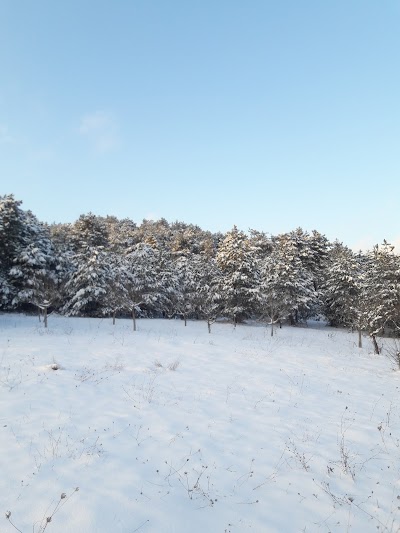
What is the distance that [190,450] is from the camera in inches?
224

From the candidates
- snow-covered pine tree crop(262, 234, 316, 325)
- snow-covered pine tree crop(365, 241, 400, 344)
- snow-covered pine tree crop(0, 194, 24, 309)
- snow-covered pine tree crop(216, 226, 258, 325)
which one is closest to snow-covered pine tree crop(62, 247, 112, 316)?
snow-covered pine tree crop(0, 194, 24, 309)

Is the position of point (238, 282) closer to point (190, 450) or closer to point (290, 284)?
point (290, 284)

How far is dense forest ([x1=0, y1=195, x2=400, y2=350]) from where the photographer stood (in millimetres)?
26500

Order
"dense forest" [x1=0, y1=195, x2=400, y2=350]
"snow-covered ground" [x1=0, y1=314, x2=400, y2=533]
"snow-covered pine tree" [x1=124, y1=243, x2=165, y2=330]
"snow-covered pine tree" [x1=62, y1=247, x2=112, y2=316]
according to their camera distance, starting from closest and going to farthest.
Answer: "snow-covered ground" [x1=0, y1=314, x2=400, y2=533], "dense forest" [x1=0, y1=195, x2=400, y2=350], "snow-covered pine tree" [x1=62, y1=247, x2=112, y2=316], "snow-covered pine tree" [x1=124, y1=243, x2=165, y2=330]

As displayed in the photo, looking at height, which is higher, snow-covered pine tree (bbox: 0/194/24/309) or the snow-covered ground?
snow-covered pine tree (bbox: 0/194/24/309)

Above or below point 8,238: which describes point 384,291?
below

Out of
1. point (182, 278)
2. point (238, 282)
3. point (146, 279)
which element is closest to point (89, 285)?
point (146, 279)

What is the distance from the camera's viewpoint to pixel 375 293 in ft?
76.4

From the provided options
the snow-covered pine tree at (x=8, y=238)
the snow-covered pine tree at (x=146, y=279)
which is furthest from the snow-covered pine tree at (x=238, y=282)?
the snow-covered pine tree at (x=8, y=238)

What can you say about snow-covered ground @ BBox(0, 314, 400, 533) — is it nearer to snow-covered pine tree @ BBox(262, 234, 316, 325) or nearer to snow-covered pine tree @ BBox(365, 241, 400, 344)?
snow-covered pine tree @ BBox(365, 241, 400, 344)

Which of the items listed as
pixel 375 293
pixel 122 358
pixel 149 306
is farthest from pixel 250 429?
pixel 149 306

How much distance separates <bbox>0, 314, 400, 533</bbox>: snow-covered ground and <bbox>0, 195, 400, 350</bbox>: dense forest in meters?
15.9

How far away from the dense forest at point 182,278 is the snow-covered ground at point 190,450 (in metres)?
15.9

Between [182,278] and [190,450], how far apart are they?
1286 inches
